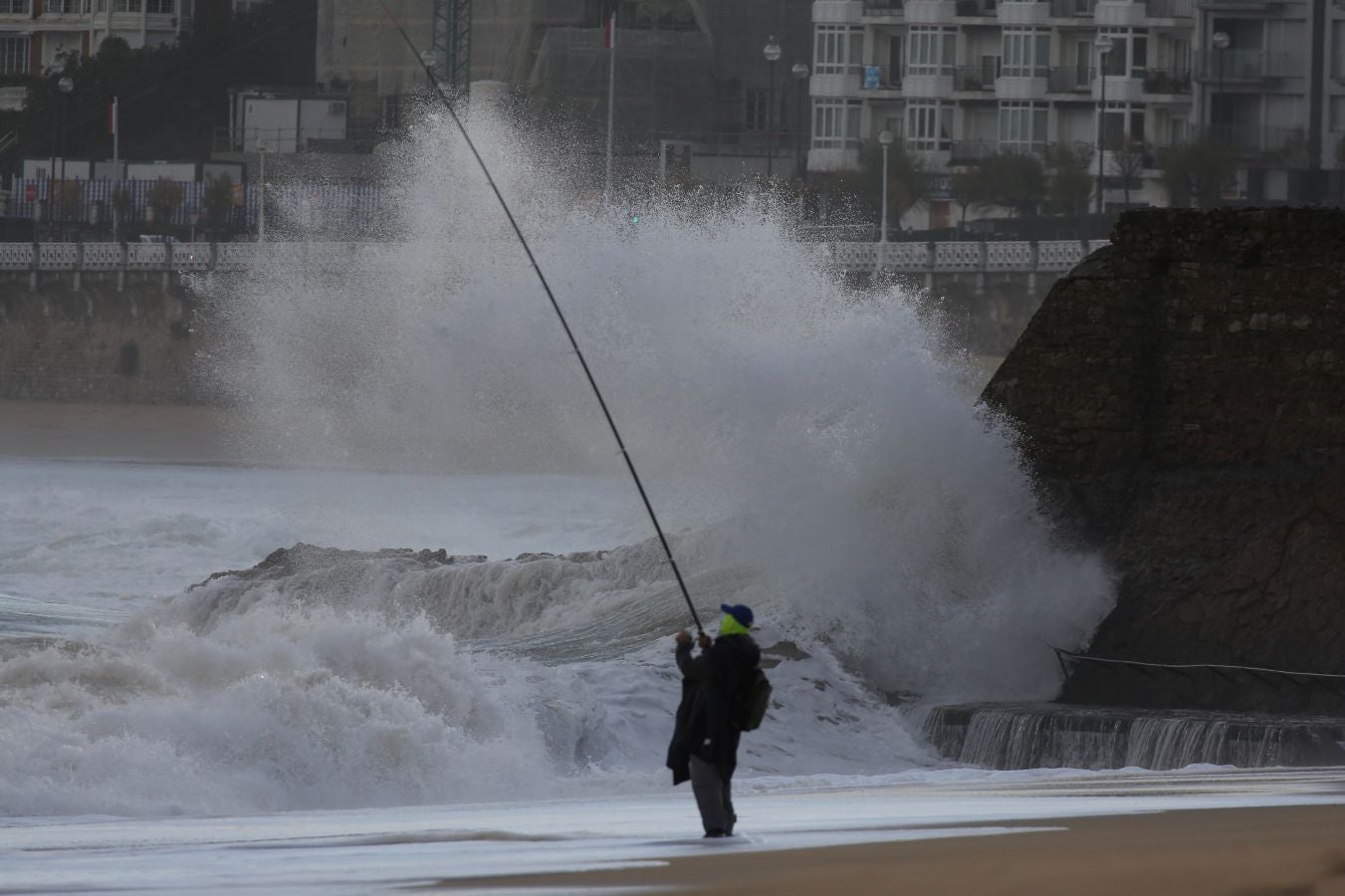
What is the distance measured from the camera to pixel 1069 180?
58.3 m

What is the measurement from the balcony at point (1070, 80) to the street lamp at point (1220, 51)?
5.23m

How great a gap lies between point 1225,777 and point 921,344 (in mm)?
6192

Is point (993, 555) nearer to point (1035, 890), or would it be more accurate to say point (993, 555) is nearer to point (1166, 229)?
point (1166, 229)

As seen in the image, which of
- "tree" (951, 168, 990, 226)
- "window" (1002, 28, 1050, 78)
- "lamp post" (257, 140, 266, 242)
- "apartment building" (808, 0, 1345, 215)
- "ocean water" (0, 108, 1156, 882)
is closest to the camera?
"ocean water" (0, 108, 1156, 882)

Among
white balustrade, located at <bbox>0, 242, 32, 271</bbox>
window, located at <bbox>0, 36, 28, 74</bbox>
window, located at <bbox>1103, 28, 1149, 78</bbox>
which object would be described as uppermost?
window, located at <bbox>0, 36, 28, 74</bbox>

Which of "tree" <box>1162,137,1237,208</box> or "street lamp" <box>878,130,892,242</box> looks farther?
"street lamp" <box>878,130,892,242</box>

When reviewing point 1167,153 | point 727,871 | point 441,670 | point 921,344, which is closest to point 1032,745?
point 441,670

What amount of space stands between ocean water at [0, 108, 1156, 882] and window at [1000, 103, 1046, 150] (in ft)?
127

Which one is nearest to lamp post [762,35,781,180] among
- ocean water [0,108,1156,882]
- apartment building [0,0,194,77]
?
apartment building [0,0,194,77]

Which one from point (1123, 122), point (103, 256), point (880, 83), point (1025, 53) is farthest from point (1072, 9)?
point (103, 256)

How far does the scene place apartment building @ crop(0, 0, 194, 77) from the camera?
267 feet

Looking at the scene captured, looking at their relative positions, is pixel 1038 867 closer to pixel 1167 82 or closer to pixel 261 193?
pixel 1167 82

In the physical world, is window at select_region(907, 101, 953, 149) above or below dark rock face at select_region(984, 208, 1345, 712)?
above

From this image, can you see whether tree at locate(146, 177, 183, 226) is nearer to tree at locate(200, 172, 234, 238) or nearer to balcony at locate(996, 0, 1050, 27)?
tree at locate(200, 172, 234, 238)
